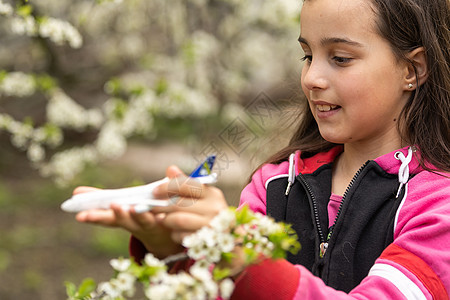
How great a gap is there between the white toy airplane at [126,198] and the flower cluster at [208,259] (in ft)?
0.33

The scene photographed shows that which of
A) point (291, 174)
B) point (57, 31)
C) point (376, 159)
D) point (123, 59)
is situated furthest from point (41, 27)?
point (123, 59)

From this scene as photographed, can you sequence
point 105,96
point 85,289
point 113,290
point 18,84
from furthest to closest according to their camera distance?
point 105,96 → point 18,84 → point 85,289 → point 113,290

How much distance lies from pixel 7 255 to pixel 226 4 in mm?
3099

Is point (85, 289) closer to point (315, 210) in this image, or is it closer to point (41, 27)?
point (315, 210)

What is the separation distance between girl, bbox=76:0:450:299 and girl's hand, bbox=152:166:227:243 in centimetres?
25

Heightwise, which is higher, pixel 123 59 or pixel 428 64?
pixel 123 59

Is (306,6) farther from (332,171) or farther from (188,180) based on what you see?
(188,180)

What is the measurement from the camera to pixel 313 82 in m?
1.67

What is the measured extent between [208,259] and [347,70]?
0.83 m

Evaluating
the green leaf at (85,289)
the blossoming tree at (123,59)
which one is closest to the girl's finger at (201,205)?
the green leaf at (85,289)

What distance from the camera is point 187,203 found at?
114 centimetres

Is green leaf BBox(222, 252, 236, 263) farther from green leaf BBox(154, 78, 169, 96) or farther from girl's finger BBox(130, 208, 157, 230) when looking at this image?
green leaf BBox(154, 78, 169, 96)

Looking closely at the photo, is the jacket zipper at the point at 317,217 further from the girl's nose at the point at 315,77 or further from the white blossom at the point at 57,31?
the white blossom at the point at 57,31

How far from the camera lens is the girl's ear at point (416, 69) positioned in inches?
69.4
